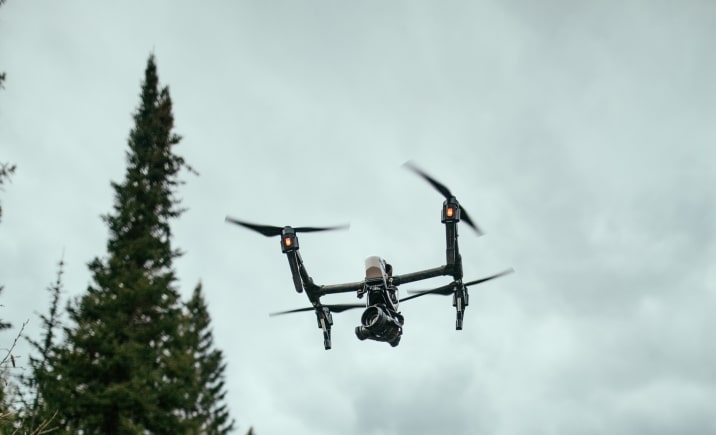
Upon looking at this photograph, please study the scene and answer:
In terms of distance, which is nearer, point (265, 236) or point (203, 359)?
point (265, 236)

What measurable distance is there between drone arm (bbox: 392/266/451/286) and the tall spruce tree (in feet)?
44.6

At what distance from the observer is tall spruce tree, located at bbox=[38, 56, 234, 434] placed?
2194 centimetres

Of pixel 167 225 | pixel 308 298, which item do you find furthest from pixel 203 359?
pixel 308 298

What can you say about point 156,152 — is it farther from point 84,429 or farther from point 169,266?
point 84,429

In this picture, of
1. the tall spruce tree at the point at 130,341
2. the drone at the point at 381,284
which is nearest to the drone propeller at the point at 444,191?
the drone at the point at 381,284

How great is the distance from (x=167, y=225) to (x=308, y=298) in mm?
17211

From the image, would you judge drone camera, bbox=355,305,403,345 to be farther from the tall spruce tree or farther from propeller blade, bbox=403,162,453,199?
the tall spruce tree

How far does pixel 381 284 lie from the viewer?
11008 millimetres

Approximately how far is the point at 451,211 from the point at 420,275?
3.84 ft

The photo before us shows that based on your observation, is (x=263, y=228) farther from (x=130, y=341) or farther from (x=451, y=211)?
(x=130, y=341)

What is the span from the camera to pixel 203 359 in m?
41.8

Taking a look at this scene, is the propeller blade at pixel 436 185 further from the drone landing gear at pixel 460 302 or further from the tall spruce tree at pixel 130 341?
the tall spruce tree at pixel 130 341

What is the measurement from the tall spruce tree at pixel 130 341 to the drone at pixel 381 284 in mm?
12433

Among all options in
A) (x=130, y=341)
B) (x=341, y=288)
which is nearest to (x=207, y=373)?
(x=130, y=341)
